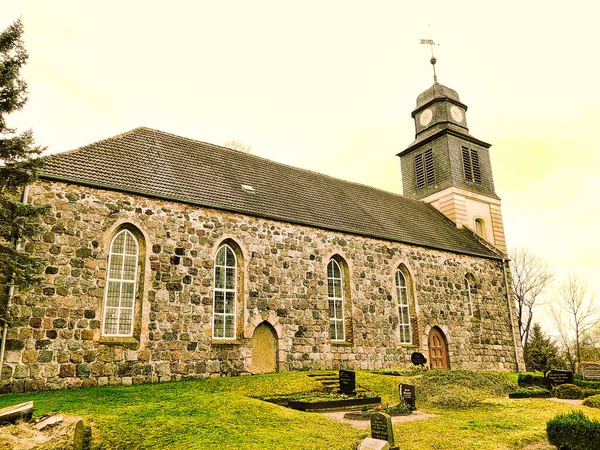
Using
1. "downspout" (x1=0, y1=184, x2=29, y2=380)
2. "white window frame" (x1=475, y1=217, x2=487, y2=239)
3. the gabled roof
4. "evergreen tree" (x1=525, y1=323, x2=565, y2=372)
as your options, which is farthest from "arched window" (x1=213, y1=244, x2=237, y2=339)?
"evergreen tree" (x1=525, y1=323, x2=565, y2=372)

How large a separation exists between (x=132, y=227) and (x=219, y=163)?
20.8 feet

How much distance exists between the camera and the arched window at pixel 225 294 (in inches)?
571

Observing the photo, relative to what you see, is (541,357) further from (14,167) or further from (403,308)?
(14,167)

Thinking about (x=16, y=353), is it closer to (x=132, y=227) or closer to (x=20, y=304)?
(x=20, y=304)

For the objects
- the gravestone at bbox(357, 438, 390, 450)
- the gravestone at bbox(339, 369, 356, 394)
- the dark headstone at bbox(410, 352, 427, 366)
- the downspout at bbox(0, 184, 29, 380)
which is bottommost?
the gravestone at bbox(357, 438, 390, 450)

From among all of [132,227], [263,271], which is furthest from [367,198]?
[132,227]

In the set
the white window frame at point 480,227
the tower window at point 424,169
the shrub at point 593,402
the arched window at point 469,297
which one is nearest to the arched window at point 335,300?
the arched window at point 469,297

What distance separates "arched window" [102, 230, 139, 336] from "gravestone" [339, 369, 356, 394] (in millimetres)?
6233

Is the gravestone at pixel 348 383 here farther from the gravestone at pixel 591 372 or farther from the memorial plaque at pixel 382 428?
the gravestone at pixel 591 372

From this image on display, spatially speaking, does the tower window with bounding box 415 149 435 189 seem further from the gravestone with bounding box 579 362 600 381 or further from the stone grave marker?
the stone grave marker

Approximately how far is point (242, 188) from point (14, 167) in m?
8.41

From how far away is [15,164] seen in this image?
10.7 metres

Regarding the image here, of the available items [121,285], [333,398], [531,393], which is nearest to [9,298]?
[121,285]

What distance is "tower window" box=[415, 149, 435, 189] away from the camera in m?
27.9
